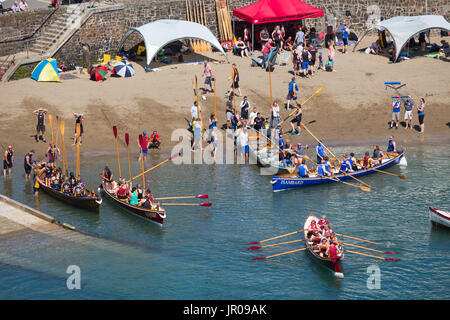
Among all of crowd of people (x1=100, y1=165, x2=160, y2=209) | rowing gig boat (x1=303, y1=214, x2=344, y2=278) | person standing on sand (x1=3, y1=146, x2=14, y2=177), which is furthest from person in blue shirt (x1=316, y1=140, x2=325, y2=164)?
person standing on sand (x1=3, y1=146, x2=14, y2=177)

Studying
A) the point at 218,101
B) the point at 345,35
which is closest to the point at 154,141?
the point at 218,101

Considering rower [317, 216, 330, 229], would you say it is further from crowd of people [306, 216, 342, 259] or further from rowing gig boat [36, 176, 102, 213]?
rowing gig boat [36, 176, 102, 213]

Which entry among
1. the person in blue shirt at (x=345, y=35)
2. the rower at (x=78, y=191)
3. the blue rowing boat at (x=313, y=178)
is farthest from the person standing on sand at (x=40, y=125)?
the person in blue shirt at (x=345, y=35)

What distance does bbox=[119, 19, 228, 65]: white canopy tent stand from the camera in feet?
154

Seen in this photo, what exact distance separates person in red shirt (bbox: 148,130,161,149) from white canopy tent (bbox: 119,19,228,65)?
7.32m

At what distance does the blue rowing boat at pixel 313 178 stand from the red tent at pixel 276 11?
16.4 m

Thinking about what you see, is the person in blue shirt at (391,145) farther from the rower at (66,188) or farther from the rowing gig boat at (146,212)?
→ the rower at (66,188)

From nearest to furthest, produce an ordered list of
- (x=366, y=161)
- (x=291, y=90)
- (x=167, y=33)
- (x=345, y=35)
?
(x=366, y=161) → (x=291, y=90) → (x=167, y=33) → (x=345, y=35)

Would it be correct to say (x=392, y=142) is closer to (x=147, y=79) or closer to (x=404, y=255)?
(x=404, y=255)

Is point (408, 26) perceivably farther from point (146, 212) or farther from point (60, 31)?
point (146, 212)

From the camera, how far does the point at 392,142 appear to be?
38.9 metres

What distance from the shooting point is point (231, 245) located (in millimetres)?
28375

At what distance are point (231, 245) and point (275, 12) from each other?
87.4 ft
